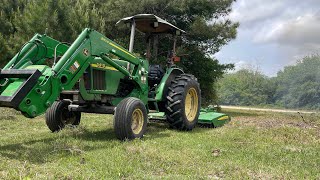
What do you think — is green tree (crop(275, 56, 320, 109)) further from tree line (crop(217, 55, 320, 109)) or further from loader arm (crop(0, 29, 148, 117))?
loader arm (crop(0, 29, 148, 117))

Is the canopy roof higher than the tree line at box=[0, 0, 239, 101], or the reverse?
the tree line at box=[0, 0, 239, 101]

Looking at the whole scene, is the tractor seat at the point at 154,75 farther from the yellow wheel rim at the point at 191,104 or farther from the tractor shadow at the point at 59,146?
the tractor shadow at the point at 59,146

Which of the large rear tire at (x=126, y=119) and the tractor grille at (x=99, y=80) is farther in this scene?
the tractor grille at (x=99, y=80)

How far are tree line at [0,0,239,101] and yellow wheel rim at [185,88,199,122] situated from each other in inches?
226

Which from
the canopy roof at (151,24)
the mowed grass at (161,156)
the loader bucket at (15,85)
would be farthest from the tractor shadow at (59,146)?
the canopy roof at (151,24)

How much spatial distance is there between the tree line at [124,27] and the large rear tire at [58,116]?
24.1 ft

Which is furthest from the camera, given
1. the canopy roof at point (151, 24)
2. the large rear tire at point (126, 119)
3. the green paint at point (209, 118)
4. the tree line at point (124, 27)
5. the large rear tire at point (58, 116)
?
the tree line at point (124, 27)

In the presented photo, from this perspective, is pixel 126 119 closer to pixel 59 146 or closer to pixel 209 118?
pixel 59 146

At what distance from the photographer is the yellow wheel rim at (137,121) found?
736 cm

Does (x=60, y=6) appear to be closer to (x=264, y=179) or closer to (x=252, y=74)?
(x=264, y=179)

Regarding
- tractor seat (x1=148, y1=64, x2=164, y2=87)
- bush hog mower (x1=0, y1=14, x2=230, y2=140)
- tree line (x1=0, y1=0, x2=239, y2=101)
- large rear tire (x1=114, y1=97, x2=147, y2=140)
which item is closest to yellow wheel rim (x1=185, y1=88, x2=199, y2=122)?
bush hog mower (x1=0, y1=14, x2=230, y2=140)

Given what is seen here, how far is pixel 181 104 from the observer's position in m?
8.78

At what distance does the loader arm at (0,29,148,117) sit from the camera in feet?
18.2

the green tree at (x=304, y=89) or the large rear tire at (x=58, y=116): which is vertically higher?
the green tree at (x=304, y=89)
